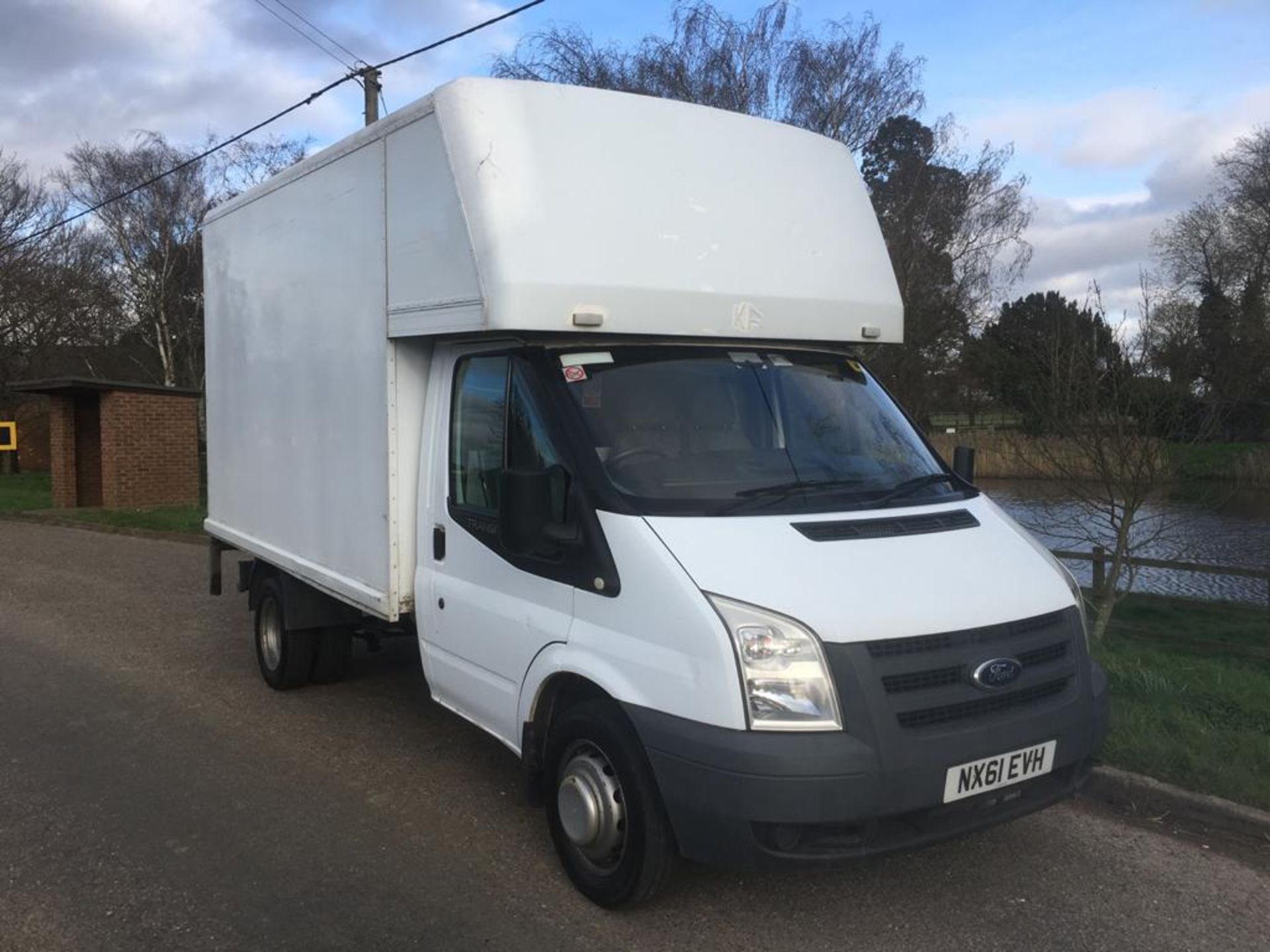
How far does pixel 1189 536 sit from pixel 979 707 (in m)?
9.83

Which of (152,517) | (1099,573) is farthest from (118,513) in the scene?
(1099,573)

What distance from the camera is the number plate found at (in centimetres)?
319

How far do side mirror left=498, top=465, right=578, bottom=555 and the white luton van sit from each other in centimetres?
1

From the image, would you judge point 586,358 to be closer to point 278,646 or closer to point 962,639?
point 962,639

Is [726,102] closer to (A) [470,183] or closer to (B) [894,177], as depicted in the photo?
(B) [894,177]

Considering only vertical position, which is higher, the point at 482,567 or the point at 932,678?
the point at 482,567

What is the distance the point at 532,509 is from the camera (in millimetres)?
3533

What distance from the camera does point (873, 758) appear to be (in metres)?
3.06

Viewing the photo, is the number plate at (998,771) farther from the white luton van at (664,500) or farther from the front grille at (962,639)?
the front grille at (962,639)

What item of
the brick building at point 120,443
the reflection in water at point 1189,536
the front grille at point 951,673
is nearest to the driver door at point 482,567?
the front grille at point 951,673

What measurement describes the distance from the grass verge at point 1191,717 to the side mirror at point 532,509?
9.78 ft

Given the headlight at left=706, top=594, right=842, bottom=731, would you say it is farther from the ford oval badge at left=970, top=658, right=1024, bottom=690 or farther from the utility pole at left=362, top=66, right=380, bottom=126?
the utility pole at left=362, top=66, right=380, bottom=126

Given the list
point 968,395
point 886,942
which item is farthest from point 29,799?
point 968,395

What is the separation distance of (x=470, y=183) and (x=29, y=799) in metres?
3.58
